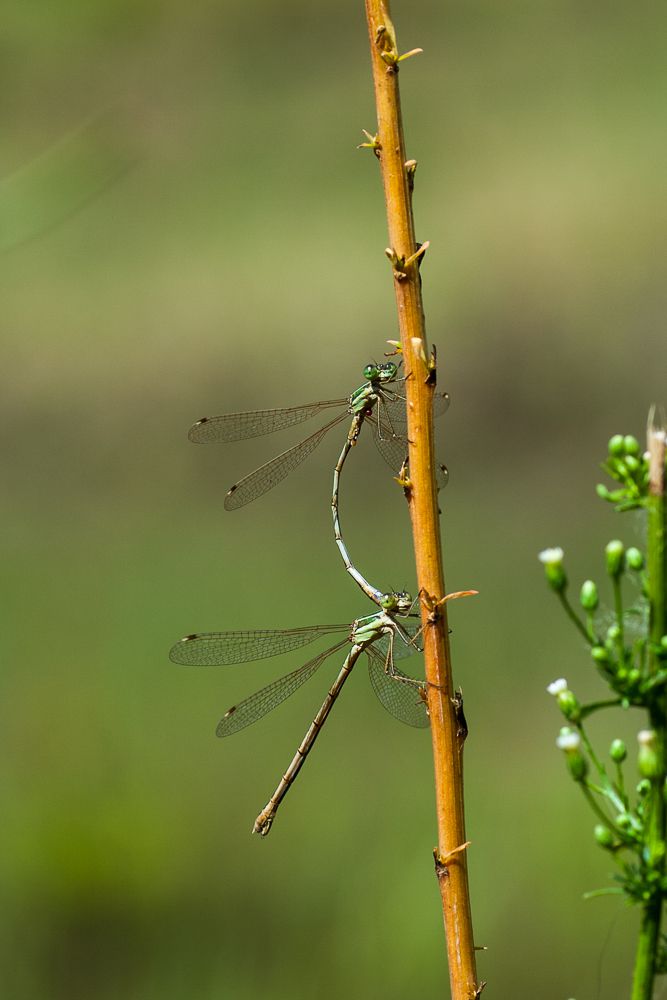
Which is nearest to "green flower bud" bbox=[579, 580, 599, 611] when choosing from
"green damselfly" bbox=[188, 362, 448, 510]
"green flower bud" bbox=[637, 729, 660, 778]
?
"green flower bud" bbox=[637, 729, 660, 778]

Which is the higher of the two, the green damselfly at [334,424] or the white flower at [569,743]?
the green damselfly at [334,424]

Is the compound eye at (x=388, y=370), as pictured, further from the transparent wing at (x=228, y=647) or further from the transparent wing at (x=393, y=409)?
the transparent wing at (x=228, y=647)

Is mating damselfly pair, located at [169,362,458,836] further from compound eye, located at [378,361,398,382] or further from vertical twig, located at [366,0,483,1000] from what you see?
vertical twig, located at [366,0,483,1000]

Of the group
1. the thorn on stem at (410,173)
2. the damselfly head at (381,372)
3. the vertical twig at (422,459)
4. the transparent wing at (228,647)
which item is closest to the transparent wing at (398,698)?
the transparent wing at (228,647)

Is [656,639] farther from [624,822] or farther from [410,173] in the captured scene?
[410,173]

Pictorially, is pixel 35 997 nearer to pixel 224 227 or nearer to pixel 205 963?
pixel 205 963

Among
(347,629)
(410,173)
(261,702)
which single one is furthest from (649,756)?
(261,702)
